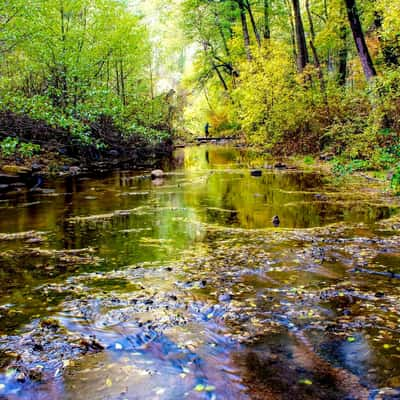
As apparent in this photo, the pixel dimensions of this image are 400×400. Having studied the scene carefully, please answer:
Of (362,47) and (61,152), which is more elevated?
(362,47)

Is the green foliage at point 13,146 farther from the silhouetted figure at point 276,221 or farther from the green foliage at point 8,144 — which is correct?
the silhouetted figure at point 276,221

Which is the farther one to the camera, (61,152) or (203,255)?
(61,152)

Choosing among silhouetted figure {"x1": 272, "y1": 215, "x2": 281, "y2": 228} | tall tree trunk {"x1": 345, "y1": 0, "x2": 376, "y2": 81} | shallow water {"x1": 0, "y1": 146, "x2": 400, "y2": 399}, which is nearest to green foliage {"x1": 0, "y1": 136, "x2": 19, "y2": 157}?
shallow water {"x1": 0, "y1": 146, "x2": 400, "y2": 399}

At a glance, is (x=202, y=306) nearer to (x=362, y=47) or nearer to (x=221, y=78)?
(x=362, y=47)

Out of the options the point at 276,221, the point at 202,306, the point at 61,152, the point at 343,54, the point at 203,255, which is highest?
the point at 343,54

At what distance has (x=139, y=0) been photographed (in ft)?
104

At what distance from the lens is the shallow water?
2910 millimetres

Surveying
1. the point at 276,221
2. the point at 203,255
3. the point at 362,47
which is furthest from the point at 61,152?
the point at 203,255

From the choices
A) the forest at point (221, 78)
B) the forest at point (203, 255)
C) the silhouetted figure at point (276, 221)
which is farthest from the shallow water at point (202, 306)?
the forest at point (221, 78)

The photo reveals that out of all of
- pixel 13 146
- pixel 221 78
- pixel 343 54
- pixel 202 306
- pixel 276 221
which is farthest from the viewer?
pixel 221 78

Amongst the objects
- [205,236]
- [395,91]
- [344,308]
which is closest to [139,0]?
[395,91]

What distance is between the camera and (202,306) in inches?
159

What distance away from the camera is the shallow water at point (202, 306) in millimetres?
2910

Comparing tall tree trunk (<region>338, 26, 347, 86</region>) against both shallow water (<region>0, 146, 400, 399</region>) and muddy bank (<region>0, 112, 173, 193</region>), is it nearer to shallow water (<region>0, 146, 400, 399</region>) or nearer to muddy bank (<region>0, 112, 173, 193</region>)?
muddy bank (<region>0, 112, 173, 193</region>)
